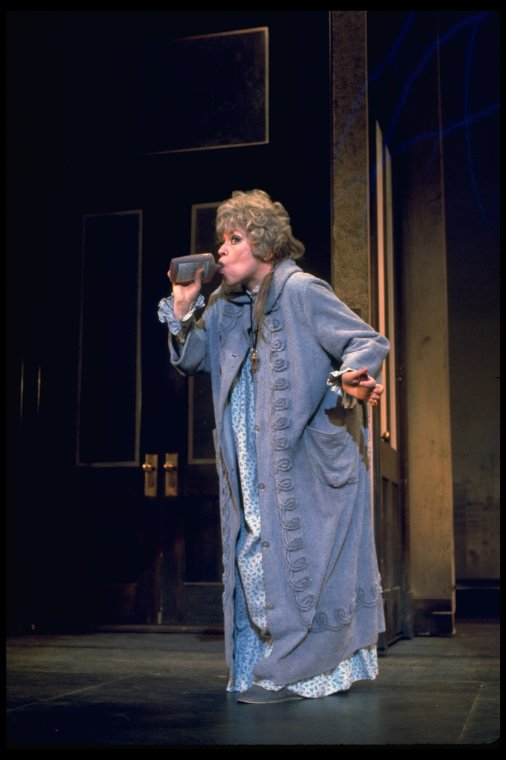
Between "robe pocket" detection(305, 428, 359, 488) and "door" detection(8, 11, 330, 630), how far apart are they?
102 inches

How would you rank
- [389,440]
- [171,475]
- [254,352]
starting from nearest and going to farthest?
[254,352], [389,440], [171,475]

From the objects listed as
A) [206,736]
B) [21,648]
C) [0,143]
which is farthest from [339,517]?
[21,648]

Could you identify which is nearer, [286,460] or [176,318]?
[286,460]

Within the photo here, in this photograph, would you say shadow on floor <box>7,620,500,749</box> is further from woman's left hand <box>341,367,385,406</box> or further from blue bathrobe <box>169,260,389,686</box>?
woman's left hand <box>341,367,385,406</box>

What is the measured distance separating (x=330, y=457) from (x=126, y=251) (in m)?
3.29

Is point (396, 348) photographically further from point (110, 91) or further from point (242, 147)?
point (110, 91)

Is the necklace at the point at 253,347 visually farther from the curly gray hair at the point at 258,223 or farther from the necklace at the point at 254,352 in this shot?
the curly gray hair at the point at 258,223

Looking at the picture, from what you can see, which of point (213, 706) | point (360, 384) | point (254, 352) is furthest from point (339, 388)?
point (213, 706)

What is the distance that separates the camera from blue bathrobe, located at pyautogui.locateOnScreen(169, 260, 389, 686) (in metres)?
2.87

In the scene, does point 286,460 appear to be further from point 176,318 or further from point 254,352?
point 176,318

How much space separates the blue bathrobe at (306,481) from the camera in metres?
2.87

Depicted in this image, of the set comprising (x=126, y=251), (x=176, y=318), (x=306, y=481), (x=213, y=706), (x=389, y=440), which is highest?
(x=126, y=251)

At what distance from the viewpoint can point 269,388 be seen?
2.99m

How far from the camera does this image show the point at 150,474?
18.6 feet
